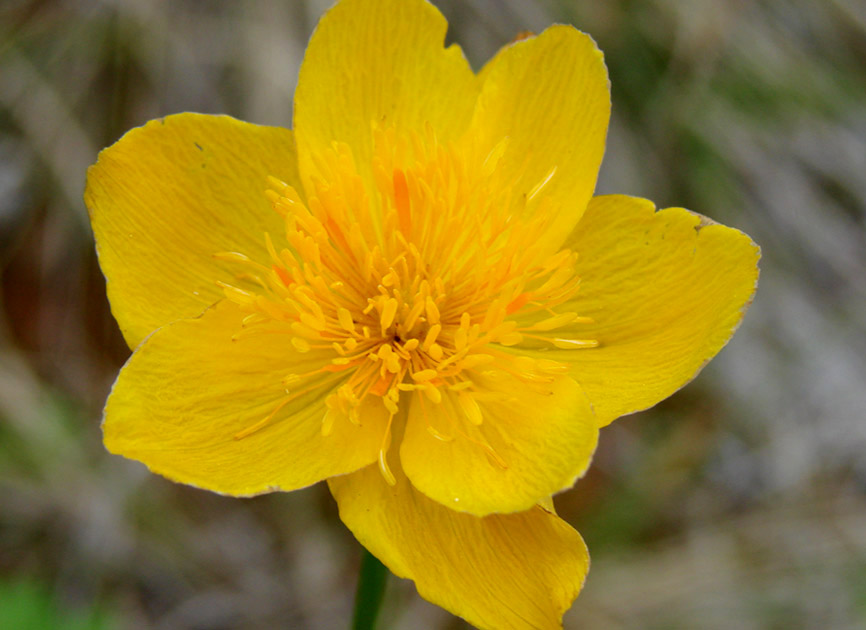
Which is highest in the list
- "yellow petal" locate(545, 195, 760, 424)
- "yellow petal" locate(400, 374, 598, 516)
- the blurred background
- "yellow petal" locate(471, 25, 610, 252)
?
"yellow petal" locate(471, 25, 610, 252)

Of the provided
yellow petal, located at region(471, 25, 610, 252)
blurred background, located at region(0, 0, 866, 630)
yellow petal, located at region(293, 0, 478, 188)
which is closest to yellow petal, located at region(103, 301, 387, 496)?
yellow petal, located at region(293, 0, 478, 188)

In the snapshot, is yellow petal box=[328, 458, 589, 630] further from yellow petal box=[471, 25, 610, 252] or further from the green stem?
yellow petal box=[471, 25, 610, 252]

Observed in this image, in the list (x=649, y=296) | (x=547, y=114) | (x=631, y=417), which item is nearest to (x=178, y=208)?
(x=547, y=114)

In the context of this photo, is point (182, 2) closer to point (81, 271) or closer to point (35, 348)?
point (81, 271)

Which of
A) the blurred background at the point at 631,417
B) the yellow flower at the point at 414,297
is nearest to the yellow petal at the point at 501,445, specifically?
the yellow flower at the point at 414,297

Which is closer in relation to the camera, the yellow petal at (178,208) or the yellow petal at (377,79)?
the yellow petal at (178,208)

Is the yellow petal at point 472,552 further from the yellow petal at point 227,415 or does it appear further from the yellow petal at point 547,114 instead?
the yellow petal at point 547,114
